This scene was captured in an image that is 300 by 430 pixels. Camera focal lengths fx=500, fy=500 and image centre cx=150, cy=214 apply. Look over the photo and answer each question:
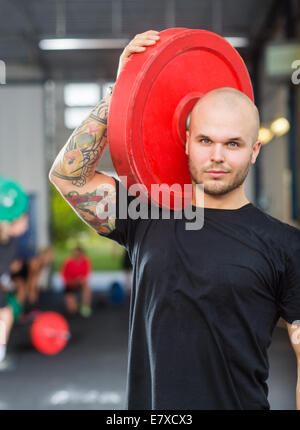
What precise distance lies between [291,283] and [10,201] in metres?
2.86

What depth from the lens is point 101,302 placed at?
8062 mm

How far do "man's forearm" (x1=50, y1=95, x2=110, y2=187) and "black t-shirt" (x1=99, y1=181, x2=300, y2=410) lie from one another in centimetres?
26

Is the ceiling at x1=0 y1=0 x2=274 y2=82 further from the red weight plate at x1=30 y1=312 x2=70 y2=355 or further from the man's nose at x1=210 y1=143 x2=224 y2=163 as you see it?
the man's nose at x1=210 y1=143 x2=224 y2=163

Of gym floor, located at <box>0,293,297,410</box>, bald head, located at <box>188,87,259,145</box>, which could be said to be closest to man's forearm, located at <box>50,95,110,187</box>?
bald head, located at <box>188,87,259,145</box>

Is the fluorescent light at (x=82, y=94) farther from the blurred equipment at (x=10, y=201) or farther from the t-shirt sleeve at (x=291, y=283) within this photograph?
the t-shirt sleeve at (x=291, y=283)

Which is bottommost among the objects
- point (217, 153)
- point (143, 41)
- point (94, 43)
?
point (217, 153)

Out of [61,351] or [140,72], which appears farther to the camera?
[61,351]

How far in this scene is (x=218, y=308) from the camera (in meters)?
1.05

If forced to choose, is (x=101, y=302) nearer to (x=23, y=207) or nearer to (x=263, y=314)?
(x=23, y=207)

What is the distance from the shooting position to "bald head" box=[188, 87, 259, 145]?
1025 mm

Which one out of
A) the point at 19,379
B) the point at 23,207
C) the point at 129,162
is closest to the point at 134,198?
the point at 129,162

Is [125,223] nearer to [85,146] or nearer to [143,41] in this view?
[85,146]

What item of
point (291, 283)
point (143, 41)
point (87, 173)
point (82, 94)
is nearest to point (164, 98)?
point (143, 41)

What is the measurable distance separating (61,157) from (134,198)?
20cm
